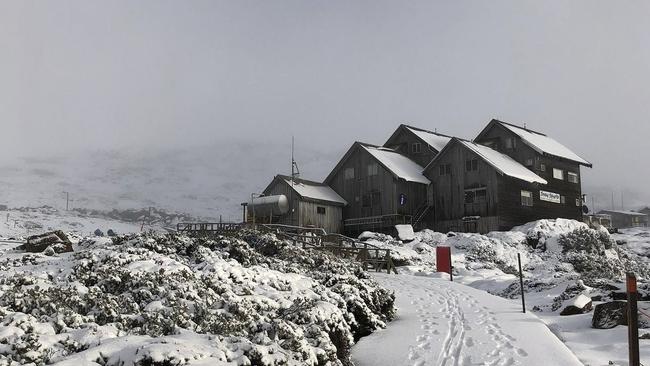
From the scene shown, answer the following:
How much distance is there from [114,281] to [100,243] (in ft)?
21.4

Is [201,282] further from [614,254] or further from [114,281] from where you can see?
[614,254]

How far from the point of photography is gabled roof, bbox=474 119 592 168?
4718 centimetres

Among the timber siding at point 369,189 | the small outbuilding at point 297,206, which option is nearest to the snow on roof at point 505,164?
the timber siding at point 369,189

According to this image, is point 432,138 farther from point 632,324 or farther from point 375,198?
point 632,324

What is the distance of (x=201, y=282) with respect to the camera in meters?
11.1

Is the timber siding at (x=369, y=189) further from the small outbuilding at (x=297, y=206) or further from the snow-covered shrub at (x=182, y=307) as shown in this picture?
the snow-covered shrub at (x=182, y=307)

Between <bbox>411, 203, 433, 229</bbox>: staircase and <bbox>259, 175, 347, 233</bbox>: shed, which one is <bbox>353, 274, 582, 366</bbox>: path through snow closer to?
<bbox>259, 175, 347, 233</bbox>: shed

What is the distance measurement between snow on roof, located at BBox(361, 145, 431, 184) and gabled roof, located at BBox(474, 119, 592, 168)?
26.4 feet

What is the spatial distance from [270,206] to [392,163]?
1187 cm

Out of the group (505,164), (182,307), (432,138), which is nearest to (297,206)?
(432,138)

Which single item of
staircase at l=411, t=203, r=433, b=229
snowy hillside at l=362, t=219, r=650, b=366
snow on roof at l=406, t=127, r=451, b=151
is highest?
snow on roof at l=406, t=127, r=451, b=151

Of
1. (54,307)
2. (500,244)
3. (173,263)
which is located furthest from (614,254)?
(54,307)

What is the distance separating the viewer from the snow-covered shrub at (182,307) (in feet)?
21.4

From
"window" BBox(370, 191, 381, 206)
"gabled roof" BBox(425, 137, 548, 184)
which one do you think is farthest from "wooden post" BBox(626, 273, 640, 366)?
"window" BBox(370, 191, 381, 206)
